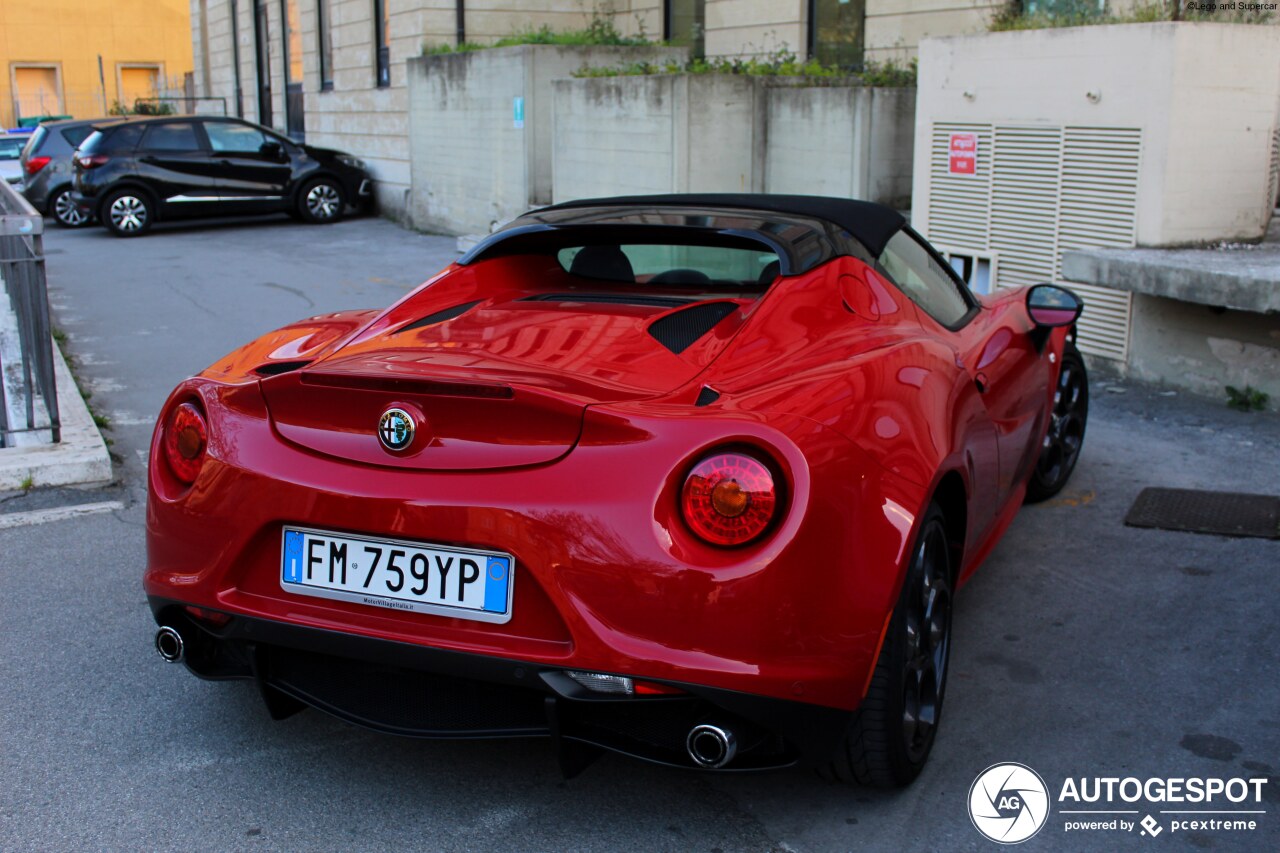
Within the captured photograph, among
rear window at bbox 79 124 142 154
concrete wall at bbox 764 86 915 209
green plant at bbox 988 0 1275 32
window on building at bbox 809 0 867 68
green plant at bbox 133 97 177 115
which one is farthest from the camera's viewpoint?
green plant at bbox 133 97 177 115

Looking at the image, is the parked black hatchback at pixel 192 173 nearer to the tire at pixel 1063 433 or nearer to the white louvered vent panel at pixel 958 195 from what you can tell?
the white louvered vent panel at pixel 958 195

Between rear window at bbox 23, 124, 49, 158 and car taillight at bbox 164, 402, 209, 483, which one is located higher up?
rear window at bbox 23, 124, 49, 158

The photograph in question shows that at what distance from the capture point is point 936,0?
12.7m

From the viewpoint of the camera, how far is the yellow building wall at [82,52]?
45750 millimetres

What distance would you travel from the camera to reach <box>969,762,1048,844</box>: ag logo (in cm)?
299

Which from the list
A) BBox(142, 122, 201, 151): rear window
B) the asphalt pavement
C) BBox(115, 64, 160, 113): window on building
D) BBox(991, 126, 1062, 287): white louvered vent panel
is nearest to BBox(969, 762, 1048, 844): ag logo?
the asphalt pavement

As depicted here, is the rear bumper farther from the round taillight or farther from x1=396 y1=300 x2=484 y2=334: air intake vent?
x1=396 y1=300 x2=484 y2=334: air intake vent

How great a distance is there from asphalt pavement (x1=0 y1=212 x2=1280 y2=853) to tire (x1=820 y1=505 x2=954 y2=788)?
4.2 inches

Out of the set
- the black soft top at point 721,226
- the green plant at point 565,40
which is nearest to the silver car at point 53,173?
the green plant at point 565,40

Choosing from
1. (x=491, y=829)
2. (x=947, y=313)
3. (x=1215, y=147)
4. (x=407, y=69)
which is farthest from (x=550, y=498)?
(x=407, y=69)

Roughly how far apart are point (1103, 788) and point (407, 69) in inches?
684

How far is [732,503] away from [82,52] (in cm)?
5045

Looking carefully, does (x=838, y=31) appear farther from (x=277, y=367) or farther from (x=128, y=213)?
(x=277, y=367)

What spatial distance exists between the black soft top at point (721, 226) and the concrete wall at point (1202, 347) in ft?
11.8
